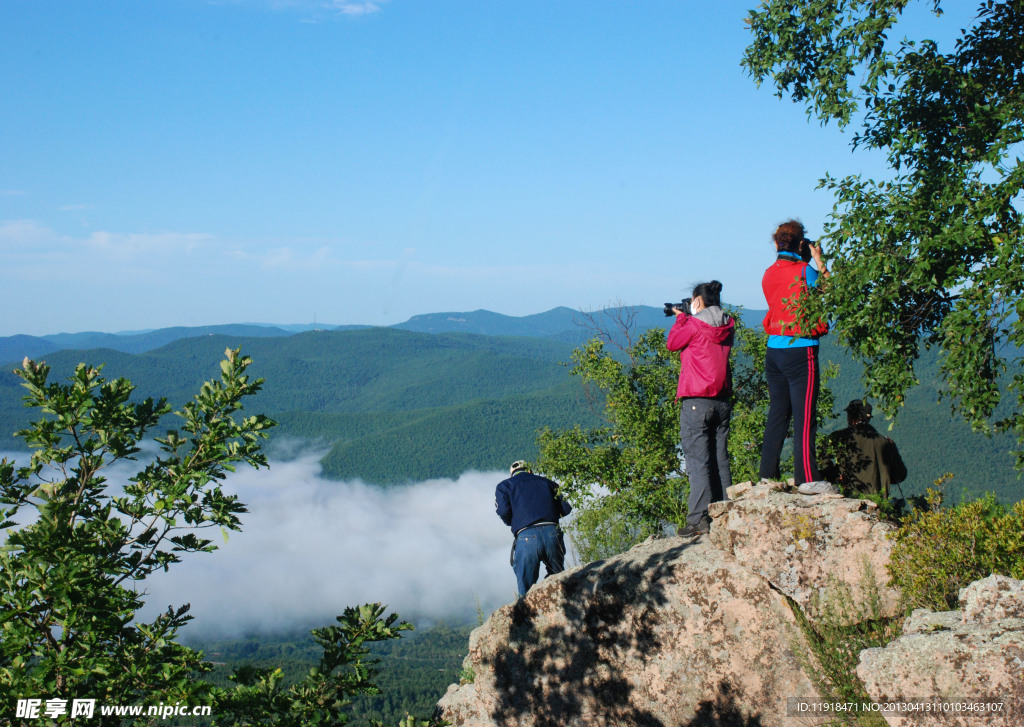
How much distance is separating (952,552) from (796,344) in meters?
1.99

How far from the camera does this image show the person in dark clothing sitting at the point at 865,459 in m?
7.44

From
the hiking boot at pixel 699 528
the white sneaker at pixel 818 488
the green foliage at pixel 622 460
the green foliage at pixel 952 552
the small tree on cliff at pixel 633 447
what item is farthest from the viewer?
the green foliage at pixel 622 460

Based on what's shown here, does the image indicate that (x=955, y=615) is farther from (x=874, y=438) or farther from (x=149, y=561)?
(x=149, y=561)

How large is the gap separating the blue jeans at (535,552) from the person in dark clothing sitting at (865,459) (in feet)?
10.1

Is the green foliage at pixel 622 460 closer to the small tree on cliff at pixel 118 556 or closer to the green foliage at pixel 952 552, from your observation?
the green foliage at pixel 952 552

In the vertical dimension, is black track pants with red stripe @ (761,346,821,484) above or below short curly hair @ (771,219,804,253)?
below

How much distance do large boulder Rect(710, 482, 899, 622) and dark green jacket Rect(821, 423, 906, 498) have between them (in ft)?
A: 5.55

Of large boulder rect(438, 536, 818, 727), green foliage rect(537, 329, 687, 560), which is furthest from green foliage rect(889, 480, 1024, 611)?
green foliage rect(537, 329, 687, 560)

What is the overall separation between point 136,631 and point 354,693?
119cm

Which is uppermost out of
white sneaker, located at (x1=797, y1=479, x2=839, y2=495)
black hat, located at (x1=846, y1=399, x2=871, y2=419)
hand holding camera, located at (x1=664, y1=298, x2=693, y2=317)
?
hand holding camera, located at (x1=664, y1=298, x2=693, y2=317)

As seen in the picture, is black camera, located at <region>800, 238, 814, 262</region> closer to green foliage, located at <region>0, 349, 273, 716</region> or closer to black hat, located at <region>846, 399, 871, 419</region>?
black hat, located at <region>846, 399, 871, 419</region>

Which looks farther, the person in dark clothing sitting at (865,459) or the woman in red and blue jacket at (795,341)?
the person in dark clothing sitting at (865,459)

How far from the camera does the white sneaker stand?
6270mm

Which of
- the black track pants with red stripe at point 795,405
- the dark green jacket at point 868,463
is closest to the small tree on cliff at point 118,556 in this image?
the black track pants with red stripe at point 795,405
